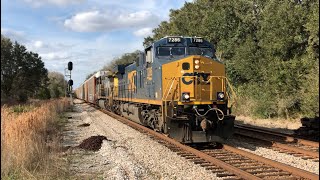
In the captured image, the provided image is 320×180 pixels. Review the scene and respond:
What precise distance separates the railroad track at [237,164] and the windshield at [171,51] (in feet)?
9.90

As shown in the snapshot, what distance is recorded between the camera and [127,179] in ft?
25.6


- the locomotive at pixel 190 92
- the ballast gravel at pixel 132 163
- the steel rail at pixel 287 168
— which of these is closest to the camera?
the steel rail at pixel 287 168

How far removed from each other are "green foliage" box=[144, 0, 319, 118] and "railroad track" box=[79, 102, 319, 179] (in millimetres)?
6592

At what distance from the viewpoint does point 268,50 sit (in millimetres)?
23953

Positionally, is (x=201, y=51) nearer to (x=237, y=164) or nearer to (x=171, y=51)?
(x=171, y=51)

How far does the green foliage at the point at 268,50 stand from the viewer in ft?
65.7

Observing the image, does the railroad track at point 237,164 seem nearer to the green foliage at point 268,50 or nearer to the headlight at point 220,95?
the headlight at point 220,95

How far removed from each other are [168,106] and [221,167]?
133 inches

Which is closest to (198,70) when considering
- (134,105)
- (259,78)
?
(134,105)

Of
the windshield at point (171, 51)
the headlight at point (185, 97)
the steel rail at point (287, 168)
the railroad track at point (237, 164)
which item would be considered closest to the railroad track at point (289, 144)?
the steel rail at point (287, 168)

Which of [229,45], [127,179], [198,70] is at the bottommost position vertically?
[127,179]

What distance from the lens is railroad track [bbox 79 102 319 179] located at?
7.87m

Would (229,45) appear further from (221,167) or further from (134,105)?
(221,167)

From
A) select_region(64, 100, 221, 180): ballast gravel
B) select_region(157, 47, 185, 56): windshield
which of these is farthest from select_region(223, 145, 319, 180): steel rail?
select_region(157, 47, 185, 56): windshield
